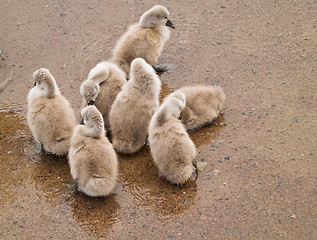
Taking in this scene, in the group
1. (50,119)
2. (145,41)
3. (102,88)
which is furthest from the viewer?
(145,41)

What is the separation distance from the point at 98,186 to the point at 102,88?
148cm

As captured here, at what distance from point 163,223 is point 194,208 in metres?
0.36

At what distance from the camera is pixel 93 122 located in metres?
4.95

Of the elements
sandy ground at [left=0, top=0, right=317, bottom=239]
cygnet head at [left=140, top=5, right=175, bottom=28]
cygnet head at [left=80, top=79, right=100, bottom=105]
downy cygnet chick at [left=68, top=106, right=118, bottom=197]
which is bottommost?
sandy ground at [left=0, top=0, right=317, bottom=239]

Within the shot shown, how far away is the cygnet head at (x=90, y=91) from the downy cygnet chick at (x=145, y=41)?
910mm

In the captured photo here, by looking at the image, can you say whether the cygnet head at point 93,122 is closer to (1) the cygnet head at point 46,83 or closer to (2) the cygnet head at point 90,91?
(2) the cygnet head at point 90,91

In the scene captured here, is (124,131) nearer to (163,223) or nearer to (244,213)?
(163,223)

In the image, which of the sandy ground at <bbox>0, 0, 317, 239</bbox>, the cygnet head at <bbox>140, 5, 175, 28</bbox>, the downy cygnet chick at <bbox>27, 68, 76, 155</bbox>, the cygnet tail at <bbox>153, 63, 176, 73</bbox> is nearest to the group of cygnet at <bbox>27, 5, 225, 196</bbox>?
the downy cygnet chick at <bbox>27, 68, 76, 155</bbox>

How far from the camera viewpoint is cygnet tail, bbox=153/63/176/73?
6.82 metres

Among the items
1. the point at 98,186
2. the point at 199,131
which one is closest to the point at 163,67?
the point at 199,131

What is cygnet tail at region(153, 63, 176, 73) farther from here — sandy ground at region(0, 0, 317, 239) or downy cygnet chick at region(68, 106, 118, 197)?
downy cygnet chick at region(68, 106, 118, 197)

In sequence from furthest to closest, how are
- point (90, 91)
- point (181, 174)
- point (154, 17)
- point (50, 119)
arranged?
point (154, 17)
point (90, 91)
point (50, 119)
point (181, 174)

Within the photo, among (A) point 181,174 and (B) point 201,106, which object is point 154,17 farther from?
(A) point 181,174

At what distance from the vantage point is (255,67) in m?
6.67
